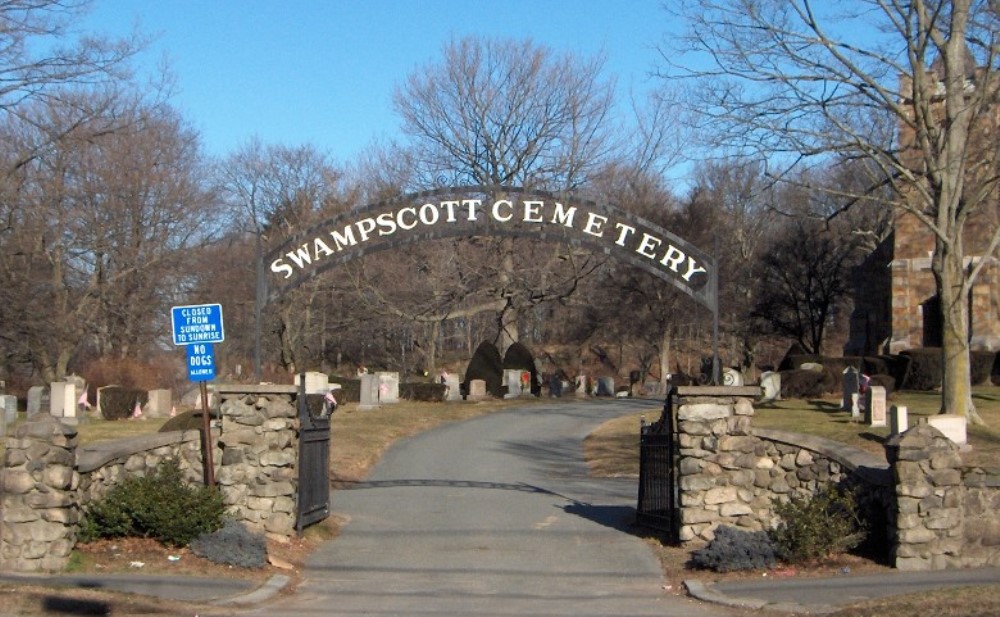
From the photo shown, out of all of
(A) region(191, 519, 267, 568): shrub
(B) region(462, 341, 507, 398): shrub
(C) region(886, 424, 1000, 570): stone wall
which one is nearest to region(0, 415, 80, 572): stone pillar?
(A) region(191, 519, 267, 568): shrub

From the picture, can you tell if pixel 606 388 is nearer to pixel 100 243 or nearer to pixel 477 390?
pixel 477 390

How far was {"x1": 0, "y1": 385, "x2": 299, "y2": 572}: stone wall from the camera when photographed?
10906 mm

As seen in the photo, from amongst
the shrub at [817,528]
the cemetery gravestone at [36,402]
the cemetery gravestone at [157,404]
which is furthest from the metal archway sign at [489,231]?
the cemetery gravestone at [36,402]

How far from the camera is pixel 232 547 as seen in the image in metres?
11.9

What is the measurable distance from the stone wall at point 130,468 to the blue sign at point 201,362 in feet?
0.75

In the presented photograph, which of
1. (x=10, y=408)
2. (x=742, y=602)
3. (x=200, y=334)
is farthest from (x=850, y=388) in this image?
(x=10, y=408)

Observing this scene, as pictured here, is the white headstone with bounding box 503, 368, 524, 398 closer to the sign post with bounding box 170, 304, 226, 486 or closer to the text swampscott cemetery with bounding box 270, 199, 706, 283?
the text swampscott cemetery with bounding box 270, 199, 706, 283

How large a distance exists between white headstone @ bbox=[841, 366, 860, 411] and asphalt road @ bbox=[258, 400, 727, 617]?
8011 mm

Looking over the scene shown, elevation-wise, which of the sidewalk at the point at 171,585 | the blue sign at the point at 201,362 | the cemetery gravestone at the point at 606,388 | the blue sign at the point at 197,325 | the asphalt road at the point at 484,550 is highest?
the blue sign at the point at 197,325

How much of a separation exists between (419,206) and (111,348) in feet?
126

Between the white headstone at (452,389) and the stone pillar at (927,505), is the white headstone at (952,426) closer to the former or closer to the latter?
the stone pillar at (927,505)

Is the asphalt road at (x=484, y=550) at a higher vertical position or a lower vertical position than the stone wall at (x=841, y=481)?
lower

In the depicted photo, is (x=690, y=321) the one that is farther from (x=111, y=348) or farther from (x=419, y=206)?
(x=419, y=206)

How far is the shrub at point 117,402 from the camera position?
109 feet
